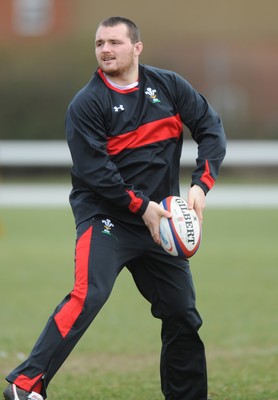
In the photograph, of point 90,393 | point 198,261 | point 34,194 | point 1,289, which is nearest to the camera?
point 90,393

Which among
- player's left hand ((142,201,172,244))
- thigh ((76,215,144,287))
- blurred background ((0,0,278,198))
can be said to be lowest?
blurred background ((0,0,278,198))

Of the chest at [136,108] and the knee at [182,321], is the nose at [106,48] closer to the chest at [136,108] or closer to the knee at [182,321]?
the chest at [136,108]

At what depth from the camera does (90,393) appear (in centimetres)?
698

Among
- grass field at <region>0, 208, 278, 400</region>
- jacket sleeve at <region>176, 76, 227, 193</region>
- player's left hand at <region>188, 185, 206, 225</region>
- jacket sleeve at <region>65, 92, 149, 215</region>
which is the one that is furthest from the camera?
grass field at <region>0, 208, 278, 400</region>

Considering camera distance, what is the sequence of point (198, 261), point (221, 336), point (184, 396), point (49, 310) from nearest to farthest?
1. point (184, 396)
2. point (221, 336)
3. point (49, 310)
4. point (198, 261)

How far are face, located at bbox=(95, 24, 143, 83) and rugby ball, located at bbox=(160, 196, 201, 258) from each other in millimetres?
854

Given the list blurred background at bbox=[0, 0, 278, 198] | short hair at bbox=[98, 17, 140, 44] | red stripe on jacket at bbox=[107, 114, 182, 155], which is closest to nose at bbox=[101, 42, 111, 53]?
short hair at bbox=[98, 17, 140, 44]

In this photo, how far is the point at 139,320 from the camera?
10.2 metres

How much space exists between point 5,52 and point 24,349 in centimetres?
3362

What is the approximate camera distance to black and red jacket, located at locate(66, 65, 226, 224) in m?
5.82

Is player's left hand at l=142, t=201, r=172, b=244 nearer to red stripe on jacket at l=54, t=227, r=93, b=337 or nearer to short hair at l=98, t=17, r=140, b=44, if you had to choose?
red stripe on jacket at l=54, t=227, r=93, b=337

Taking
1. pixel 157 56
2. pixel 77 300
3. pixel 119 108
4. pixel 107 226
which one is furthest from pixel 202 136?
pixel 157 56

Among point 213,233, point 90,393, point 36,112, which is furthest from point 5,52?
point 90,393

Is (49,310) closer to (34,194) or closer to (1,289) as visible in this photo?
(1,289)
